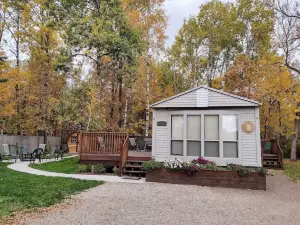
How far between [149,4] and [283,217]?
627 inches

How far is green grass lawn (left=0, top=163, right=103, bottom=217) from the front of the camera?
5340 millimetres

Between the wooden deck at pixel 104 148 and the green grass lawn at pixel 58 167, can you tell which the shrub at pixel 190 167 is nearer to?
the wooden deck at pixel 104 148

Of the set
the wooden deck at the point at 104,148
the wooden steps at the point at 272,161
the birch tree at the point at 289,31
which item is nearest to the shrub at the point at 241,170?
the wooden deck at the point at 104,148

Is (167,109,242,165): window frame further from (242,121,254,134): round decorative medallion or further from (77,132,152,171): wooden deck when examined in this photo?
(77,132,152,171): wooden deck

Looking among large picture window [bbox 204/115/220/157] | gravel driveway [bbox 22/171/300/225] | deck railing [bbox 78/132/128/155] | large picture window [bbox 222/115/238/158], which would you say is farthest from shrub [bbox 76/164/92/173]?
large picture window [bbox 222/115/238/158]

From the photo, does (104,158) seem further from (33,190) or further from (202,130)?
(202,130)

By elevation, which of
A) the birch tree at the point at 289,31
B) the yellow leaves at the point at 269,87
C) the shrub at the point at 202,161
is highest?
the birch tree at the point at 289,31

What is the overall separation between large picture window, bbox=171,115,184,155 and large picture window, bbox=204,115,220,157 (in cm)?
91

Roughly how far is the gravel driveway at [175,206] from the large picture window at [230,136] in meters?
1.54

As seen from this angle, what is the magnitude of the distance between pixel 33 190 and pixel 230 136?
257 inches

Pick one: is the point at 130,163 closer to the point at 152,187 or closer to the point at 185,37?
the point at 152,187

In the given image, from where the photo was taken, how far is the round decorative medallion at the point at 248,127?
8.54m

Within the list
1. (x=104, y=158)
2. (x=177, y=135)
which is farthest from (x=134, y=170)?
(x=177, y=135)

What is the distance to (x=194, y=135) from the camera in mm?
9164
